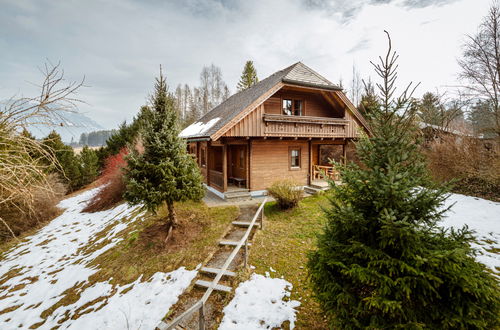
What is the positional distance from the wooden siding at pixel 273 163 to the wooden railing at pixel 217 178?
186 centimetres

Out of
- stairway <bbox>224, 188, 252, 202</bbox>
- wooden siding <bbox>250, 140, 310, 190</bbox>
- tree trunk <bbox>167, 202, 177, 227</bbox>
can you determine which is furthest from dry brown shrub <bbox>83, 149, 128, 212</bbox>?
wooden siding <bbox>250, 140, 310, 190</bbox>

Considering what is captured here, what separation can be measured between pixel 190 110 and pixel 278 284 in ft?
122

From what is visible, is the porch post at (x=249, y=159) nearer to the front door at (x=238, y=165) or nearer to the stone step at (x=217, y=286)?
the front door at (x=238, y=165)

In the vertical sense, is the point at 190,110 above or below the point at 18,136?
above

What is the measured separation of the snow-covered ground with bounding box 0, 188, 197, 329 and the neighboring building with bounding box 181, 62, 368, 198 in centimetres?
609

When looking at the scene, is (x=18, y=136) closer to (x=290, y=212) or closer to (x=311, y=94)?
(x=290, y=212)

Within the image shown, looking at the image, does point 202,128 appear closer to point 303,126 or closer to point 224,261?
point 303,126

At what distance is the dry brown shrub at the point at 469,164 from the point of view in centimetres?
1141

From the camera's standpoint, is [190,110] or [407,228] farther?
[190,110]

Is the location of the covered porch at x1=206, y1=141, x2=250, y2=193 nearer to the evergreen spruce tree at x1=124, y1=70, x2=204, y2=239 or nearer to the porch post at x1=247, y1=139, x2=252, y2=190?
the porch post at x1=247, y1=139, x2=252, y2=190

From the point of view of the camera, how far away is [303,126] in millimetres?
12852

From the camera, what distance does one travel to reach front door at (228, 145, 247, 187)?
13.8 meters

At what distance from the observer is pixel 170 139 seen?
7398 mm

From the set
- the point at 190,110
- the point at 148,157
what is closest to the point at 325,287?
the point at 148,157
